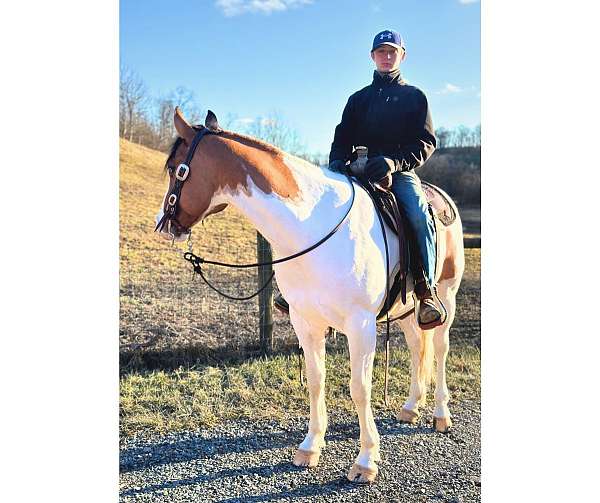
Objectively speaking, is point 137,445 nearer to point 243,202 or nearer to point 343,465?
point 343,465

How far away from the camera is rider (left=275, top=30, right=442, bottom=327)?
125 inches

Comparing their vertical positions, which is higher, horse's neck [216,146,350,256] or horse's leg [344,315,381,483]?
horse's neck [216,146,350,256]

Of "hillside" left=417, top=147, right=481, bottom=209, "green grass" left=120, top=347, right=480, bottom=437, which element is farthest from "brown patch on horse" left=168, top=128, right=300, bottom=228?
"hillside" left=417, top=147, right=481, bottom=209

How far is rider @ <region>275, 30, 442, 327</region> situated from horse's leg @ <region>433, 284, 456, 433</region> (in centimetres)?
76

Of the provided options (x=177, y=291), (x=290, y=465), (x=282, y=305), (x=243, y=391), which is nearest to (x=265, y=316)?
(x=243, y=391)

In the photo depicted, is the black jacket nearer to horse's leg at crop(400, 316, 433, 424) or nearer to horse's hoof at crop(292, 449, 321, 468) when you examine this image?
horse's leg at crop(400, 316, 433, 424)

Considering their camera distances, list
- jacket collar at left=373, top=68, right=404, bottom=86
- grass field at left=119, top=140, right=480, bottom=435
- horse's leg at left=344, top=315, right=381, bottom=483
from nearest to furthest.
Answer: horse's leg at left=344, top=315, right=381, bottom=483, jacket collar at left=373, top=68, right=404, bottom=86, grass field at left=119, top=140, right=480, bottom=435

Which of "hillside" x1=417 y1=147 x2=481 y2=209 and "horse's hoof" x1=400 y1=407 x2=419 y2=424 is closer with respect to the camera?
"horse's hoof" x1=400 y1=407 x2=419 y2=424

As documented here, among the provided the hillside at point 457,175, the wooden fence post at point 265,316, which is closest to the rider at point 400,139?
the wooden fence post at point 265,316

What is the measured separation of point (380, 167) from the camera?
311 centimetres

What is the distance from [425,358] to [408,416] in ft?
1.67

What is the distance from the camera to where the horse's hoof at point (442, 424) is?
3.96m
